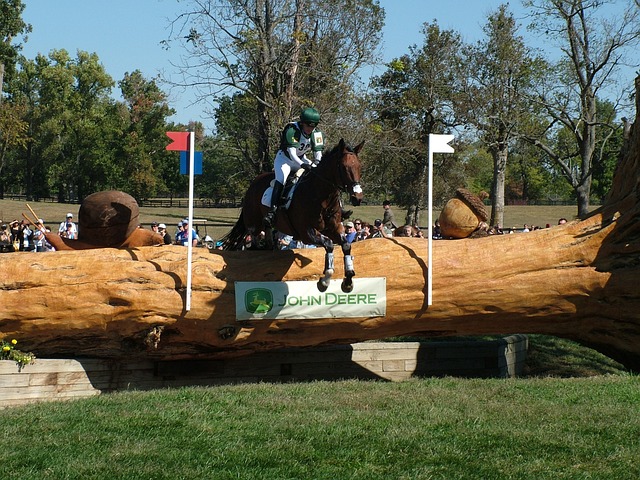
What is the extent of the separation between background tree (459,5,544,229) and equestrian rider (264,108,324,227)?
64.3ft

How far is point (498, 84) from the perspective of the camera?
29109mm

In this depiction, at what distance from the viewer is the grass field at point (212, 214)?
3920 cm

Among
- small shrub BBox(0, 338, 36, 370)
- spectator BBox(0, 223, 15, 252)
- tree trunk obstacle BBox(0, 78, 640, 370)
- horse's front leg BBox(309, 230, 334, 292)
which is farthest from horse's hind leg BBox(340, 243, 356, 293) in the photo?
spectator BBox(0, 223, 15, 252)

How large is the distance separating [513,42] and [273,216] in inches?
868

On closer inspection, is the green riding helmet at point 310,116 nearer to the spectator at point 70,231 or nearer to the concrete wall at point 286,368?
the concrete wall at point 286,368

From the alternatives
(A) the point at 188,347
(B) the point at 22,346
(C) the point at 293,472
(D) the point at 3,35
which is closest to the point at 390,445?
(C) the point at 293,472

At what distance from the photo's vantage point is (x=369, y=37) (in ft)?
74.5

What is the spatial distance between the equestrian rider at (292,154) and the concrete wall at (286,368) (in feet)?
6.74

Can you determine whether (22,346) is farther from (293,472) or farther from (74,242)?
(293,472)

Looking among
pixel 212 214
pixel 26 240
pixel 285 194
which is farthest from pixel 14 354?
pixel 212 214

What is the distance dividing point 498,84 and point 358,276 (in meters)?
Answer: 21.6

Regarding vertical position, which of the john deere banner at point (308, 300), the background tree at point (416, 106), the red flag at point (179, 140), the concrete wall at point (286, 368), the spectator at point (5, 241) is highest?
the background tree at point (416, 106)

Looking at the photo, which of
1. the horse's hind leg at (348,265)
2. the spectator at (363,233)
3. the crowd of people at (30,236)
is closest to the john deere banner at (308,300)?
the horse's hind leg at (348,265)

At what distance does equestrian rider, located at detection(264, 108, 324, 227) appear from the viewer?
949 cm
